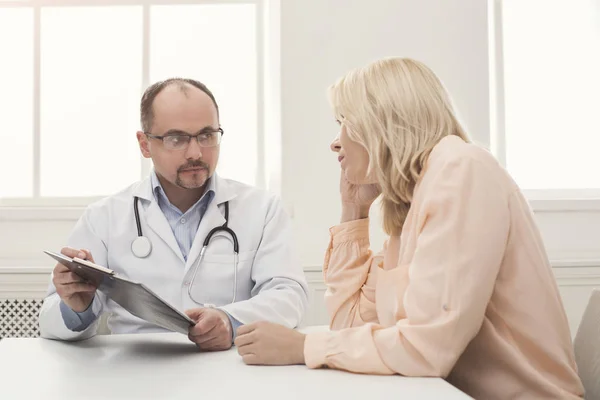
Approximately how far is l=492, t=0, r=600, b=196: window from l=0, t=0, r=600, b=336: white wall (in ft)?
1.32

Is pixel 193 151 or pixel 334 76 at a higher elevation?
pixel 334 76

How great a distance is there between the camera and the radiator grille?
3.11m

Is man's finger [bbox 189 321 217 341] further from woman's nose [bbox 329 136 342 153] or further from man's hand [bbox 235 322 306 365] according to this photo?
woman's nose [bbox 329 136 342 153]

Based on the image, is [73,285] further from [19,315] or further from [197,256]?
[19,315]

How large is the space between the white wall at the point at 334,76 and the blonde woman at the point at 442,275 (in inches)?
63.4

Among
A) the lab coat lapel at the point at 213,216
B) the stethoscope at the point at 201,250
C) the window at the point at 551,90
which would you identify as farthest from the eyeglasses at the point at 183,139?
the window at the point at 551,90

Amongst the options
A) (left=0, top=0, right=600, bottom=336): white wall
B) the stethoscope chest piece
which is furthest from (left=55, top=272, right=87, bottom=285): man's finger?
(left=0, top=0, right=600, bottom=336): white wall

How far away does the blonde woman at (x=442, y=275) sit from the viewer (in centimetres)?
116

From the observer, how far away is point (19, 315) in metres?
3.12

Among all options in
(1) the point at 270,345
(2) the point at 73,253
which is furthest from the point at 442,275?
(2) the point at 73,253

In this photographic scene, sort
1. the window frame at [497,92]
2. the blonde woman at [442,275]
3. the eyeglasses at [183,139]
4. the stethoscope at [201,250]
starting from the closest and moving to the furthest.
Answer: the blonde woman at [442,275] → the stethoscope at [201,250] → the eyeglasses at [183,139] → the window frame at [497,92]

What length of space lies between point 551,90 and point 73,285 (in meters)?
2.68

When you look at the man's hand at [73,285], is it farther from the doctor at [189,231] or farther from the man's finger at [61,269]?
the doctor at [189,231]

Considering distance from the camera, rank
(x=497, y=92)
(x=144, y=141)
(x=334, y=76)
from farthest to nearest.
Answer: (x=497, y=92)
(x=334, y=76)
(x=144, y=141)
